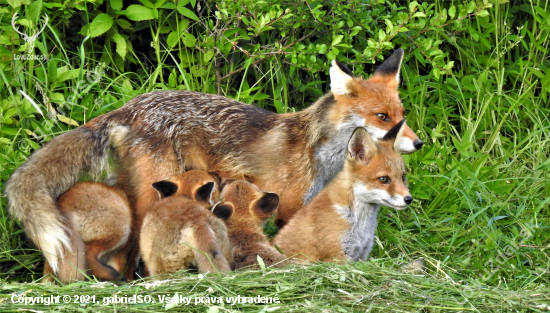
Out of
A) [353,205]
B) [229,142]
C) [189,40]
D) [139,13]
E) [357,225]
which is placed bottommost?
[357,225]

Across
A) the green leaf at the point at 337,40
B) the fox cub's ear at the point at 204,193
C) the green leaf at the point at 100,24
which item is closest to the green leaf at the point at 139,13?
the green leaf at the point at 100,24

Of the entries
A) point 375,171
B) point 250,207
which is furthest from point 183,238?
point 375,171

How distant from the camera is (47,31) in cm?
764

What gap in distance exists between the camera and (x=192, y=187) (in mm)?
5352

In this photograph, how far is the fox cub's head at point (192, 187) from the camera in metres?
5.27

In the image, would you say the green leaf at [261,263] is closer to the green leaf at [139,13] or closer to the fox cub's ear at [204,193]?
the fox cub's ear at [204,193]

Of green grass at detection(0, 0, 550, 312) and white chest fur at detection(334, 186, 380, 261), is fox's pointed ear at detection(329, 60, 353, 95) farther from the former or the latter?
white chest fur at detection(334, 186, 380, 261)

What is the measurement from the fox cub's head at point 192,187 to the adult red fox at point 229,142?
43 cm

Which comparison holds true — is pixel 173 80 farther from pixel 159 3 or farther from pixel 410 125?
pixel 410 125

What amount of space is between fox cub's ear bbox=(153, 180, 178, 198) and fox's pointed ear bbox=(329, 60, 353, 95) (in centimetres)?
164

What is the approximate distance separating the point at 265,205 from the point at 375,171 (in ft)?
2.86

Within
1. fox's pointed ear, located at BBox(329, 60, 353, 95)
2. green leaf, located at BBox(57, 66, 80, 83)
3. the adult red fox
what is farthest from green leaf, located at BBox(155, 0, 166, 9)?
fox's pointed ear, located at BBox(329, 60, 353, 95)

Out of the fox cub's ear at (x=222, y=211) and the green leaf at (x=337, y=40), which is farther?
the green leaf at (x=337, y=40)

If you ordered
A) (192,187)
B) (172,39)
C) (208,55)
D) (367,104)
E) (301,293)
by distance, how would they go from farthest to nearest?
(172,39)
(208,55)
(367,104)
(192,187)
(301,293)
